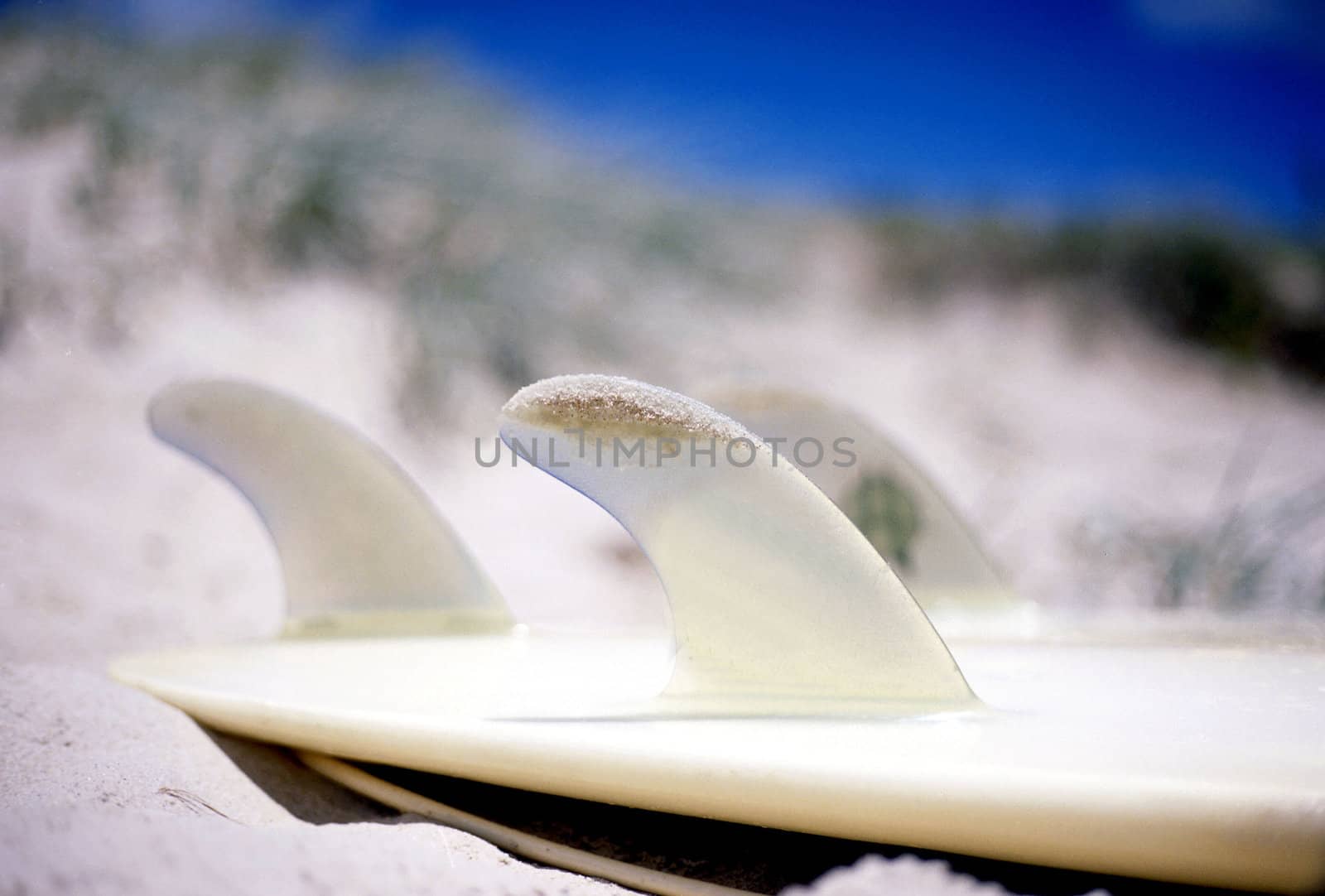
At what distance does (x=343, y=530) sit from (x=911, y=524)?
48.9 inches

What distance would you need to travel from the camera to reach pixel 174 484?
423 cm

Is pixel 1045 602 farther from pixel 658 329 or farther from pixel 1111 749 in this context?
pixel 1111 749

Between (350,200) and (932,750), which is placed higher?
(350,200)

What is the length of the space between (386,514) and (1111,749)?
1.61 metres

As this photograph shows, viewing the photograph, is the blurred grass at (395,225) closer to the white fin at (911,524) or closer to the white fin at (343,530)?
the white fin at (911,524)

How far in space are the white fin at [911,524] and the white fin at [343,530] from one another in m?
0.81

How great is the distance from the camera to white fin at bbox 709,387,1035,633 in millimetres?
2445

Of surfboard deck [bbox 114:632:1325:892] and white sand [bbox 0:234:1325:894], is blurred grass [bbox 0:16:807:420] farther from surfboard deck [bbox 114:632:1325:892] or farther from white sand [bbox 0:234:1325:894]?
surfboard deck [bbox 114:632:1325:892]

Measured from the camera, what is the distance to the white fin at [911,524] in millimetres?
2445

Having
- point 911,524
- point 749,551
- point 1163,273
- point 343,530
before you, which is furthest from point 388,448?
point 1163,273

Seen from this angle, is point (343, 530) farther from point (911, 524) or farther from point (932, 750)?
point (932, 750)

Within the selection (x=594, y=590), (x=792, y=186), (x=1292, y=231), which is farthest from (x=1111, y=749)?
(x=1292, y=231)

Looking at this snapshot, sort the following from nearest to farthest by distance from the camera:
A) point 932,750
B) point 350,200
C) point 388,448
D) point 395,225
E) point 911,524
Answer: point 932,750, point 911,524, point 388,448, point 350,200, point 395,225

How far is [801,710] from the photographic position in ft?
3.92
